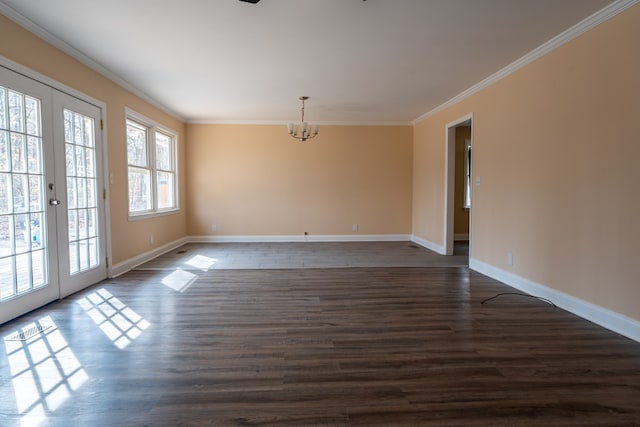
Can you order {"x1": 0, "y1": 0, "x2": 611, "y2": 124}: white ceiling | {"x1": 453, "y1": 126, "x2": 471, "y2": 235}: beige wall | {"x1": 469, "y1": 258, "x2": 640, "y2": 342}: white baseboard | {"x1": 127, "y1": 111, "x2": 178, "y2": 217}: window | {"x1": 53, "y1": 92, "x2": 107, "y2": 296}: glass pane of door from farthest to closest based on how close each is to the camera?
1. {"x1": 453, "y1": 126, "x2": 471, "y2": 235}: beige wall
2. {"x1": 127, "y1": 111, "x2": 178, "y2": 217}: window
3. {"x1": 53, "y1": 92, "x2": 107, "y2": 296}: glass pane of door
4. {"x1": 0, "y1": 0, "x2": 611, "y2": 124}: white ceiling
5. {"x1": 469, "y1": 258, "x2": 640, "y2": 342}: white baseboard

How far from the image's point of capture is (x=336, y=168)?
7.23 metres

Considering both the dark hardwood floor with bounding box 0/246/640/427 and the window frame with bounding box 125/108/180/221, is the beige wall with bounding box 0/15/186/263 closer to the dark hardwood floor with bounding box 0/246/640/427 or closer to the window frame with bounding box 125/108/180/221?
the window frame with bounding box 125/108/180/221

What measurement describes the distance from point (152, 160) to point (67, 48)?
2.36m

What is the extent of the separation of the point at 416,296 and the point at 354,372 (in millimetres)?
1706

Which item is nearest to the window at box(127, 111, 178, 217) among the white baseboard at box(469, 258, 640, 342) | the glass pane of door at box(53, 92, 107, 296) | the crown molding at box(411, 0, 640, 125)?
the glass pane of door at box(53, 92, 107, 296)

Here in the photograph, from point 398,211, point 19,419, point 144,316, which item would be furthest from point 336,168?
point 19,419

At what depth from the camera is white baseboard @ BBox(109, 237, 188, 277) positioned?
4.35 meters

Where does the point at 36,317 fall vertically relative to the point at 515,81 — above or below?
below

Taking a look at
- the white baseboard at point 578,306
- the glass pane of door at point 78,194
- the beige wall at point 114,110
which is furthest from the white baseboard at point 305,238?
the white baseboard at point 578,306

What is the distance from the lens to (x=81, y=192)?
3.68 metres

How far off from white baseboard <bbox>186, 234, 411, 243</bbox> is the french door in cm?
313

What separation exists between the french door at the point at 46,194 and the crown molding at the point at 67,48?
46cm

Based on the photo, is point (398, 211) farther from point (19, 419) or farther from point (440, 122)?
point (19, 419)

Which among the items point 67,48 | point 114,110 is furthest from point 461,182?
point 67,48
